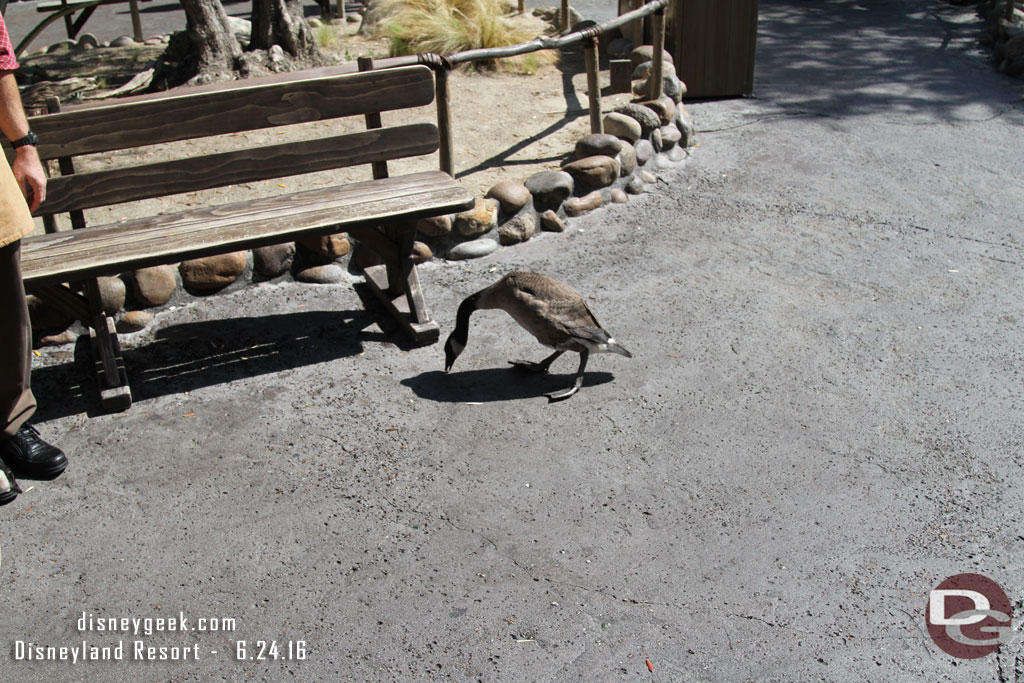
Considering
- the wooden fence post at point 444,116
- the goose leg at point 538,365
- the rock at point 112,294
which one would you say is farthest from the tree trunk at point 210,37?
the goose leg at point 538,365

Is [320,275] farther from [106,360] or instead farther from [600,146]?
[600,146]

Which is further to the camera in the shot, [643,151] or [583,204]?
[643,151]

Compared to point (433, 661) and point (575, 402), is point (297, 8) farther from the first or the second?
point (433, 661)

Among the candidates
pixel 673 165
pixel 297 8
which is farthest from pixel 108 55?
pixel 673 165

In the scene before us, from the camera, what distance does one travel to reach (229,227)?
425 centimetres

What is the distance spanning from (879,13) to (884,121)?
4.46 meters

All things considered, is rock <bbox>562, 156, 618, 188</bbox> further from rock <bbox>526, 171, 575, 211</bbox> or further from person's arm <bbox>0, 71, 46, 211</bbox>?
person's arm <bbox>0, 71, 46, 211</bbox>

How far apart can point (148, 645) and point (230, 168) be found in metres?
2.64

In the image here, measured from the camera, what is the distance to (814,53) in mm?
9672

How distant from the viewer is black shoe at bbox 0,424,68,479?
3.55 m

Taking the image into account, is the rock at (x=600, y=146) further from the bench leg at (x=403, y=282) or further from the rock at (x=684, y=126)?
the bench leg at (x=403, y=282)

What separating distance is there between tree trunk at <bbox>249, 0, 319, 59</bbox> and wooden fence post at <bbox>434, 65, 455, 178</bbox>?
132 inches

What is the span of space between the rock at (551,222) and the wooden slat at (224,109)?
1.23 m

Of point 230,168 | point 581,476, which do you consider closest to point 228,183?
point 230,168
